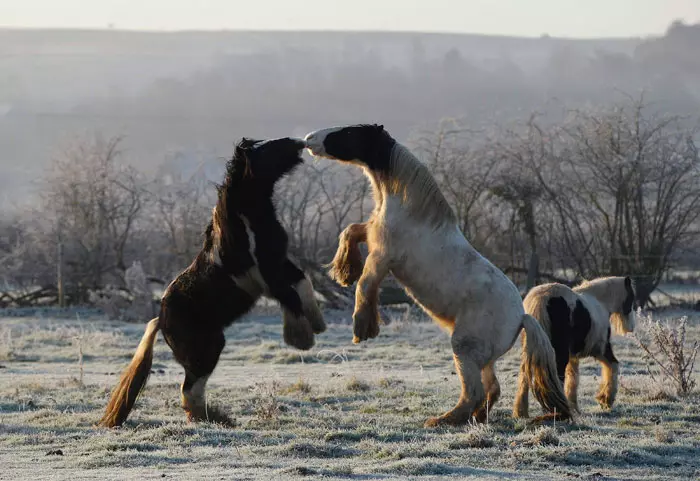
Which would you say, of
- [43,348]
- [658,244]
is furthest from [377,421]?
[658,244]

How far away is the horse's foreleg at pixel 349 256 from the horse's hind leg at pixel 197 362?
1068mm

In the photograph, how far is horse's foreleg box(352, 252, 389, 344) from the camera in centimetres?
789

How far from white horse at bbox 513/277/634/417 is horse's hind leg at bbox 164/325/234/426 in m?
2.45

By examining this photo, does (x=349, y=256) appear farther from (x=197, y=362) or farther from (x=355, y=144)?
(x=197, y=362)

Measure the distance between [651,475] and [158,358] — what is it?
959cm

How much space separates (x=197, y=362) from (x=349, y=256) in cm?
144

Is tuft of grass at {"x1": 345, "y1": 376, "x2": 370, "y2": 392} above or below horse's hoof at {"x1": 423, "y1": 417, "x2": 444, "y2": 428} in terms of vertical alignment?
below

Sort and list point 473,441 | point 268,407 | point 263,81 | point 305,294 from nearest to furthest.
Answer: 1. point 473,441
2. point 305,294
3. point 268,407
4. point 263,81

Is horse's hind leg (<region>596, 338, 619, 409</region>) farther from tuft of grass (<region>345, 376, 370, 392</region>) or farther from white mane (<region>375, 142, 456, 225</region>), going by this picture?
white mane (<region>375, 142, 456, 225</region>)

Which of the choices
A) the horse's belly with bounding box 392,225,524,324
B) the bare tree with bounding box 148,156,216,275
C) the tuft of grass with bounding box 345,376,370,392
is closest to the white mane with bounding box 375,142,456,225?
the horse's belly with bounding box 392,225,524,324

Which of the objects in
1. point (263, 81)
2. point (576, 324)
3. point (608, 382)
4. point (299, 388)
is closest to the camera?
point (576, 324)

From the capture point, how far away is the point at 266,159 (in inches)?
308

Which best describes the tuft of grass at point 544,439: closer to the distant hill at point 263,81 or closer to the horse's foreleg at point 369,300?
the horse's foreleg at point 369,300

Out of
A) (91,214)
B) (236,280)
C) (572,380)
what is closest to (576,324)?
(572,380)
